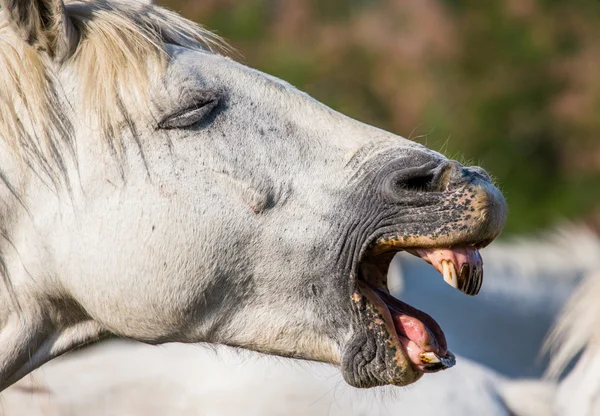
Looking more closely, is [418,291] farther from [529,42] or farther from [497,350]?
[529,42]

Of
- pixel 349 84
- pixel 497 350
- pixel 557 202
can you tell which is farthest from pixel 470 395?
pixel 349 84

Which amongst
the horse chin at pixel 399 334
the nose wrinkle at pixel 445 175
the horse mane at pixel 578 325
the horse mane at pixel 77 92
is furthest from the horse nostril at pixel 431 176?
the horse mane at pixel 578 325

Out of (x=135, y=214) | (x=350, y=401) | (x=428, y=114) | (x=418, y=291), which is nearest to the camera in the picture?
(x=135, y=214)

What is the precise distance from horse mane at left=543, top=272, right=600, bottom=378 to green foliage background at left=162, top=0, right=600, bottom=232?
4.86 meters

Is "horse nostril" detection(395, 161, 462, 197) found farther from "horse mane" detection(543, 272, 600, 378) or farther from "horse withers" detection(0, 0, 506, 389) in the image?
"horse mane" detection(543, 272, 600, 378)

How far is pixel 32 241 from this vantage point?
1.67 meters

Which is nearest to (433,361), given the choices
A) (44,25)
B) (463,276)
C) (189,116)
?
(463,276)

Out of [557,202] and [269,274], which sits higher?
[269,274]

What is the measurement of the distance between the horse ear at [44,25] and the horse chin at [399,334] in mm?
710

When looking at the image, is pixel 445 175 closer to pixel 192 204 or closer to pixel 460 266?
pixel 460 266

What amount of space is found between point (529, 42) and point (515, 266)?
20.0 ft

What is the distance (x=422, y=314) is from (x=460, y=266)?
13 centimetres

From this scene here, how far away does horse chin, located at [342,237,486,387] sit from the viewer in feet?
5.23

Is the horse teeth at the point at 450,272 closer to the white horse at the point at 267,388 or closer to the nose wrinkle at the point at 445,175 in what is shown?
the nose wrinkle at the point at 445,175
